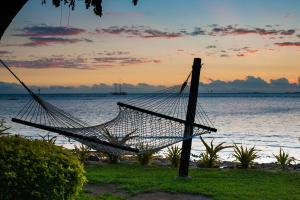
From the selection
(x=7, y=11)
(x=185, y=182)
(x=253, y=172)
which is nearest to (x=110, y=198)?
(x=185, y=182)

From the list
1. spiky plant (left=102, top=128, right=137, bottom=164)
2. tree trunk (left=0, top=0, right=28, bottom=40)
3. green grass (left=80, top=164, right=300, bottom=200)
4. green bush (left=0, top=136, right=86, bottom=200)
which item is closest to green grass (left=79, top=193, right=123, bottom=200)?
green grass (left=80, top=164, right=300, bottom=200)

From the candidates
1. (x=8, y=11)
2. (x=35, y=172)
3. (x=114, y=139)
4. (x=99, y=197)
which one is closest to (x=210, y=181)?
(x=99, y=197)

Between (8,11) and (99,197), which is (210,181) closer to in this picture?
(99,197)

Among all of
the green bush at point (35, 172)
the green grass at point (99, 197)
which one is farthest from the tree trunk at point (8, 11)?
the green grass at point (99, 197)

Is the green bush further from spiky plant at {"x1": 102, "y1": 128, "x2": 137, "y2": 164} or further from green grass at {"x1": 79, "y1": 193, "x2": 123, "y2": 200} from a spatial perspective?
spiky plant at {"x1": 102, "y1": 128, "x2": 137, "y2": 164}

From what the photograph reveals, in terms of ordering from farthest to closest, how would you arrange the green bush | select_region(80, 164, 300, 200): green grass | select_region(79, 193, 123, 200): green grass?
select_region(80, 164, 300, 200): green grass < select_region(79, 193, 123, 200): green grass < the green bush

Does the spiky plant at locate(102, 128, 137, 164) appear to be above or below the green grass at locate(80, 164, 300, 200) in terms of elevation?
above

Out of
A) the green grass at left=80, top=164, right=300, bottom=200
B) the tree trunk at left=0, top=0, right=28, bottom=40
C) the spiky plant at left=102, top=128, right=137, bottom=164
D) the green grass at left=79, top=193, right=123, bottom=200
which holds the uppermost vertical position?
the tree trunk at left=0, top=0, right=28, bottom=40

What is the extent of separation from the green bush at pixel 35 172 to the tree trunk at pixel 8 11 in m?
1.46

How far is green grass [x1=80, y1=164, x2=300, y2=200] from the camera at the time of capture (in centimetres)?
823

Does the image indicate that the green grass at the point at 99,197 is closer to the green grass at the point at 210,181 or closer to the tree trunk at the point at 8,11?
the green grass at the point at 210,181

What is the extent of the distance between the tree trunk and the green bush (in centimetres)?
146

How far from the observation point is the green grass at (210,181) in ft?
27.0

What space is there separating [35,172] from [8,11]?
212 cm
